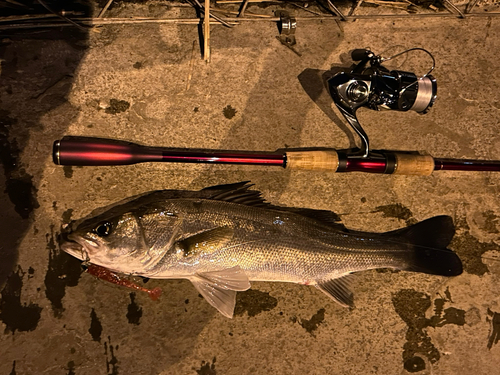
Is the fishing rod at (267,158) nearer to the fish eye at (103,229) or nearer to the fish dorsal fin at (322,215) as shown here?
the fish dorsal fin at (322,215)

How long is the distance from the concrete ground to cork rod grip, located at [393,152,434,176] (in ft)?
0.77

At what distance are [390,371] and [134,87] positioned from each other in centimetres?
300

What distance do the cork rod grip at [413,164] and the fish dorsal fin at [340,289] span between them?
2.92 ft

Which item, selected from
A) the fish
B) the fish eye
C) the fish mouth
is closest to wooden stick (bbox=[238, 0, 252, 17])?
the fish

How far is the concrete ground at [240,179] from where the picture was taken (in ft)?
8.21

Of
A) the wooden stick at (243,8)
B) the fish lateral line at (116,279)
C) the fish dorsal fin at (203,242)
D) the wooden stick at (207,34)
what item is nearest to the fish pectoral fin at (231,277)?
the fish dorsal fin at (203,242)

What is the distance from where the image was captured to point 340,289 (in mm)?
2518

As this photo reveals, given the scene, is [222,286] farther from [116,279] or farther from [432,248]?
[432,248]

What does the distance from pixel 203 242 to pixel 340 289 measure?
109cm

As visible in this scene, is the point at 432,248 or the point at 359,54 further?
the point at 359,54

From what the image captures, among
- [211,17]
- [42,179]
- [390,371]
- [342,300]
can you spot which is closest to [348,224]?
[342,300]

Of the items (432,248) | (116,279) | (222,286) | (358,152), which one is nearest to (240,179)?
(222,286)

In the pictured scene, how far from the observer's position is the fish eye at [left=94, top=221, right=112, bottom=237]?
2.18m

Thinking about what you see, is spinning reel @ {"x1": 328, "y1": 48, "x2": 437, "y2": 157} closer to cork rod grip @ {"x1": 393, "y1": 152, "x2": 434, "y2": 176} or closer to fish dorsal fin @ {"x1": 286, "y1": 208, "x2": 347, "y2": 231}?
cork rod grip @ {"x1": 393, "y1": 152, "x2": 434, "y2": 176}
